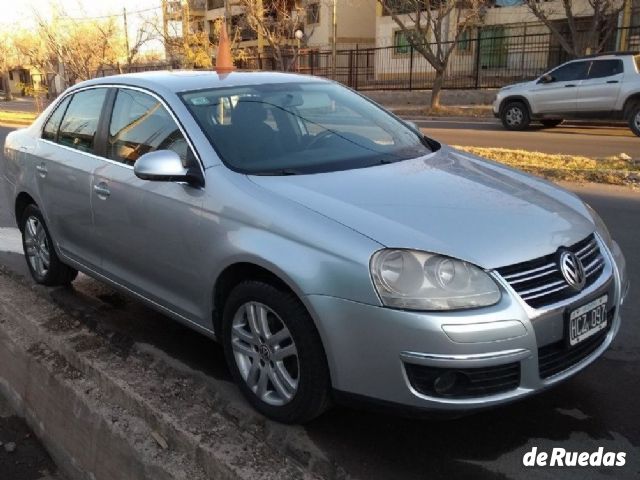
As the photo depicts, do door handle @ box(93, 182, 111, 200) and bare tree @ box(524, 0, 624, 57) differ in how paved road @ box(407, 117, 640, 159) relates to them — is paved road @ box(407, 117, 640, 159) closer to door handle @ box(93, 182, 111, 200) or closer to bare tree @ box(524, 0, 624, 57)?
bare tree @ box(524, 0, 624, 57)

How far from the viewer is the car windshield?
3.34 meters

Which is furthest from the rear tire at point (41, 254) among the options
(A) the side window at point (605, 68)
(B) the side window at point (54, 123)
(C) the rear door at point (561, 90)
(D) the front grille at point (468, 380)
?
(A) the side window at point (605, 68)

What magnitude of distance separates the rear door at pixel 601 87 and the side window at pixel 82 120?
44.1ft

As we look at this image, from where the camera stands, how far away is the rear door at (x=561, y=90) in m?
15.7

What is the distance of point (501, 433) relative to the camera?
2.94 m

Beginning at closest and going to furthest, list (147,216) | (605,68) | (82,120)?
(147,216) < (82,120) < (605,68)

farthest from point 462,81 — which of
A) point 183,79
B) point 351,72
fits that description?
point 183,79

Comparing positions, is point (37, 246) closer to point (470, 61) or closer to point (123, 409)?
point (123, 409)

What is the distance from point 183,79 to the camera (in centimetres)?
390

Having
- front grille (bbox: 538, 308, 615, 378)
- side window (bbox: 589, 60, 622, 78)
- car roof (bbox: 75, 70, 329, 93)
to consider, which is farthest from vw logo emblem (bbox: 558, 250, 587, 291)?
side window (bbox: 589, 60, 622, 78)

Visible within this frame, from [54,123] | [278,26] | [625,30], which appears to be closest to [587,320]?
[54,123]

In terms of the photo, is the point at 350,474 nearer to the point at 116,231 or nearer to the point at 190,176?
→ the point at 190,176

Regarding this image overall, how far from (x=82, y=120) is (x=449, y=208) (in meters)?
2.78

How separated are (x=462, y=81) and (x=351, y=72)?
19.0 ft
